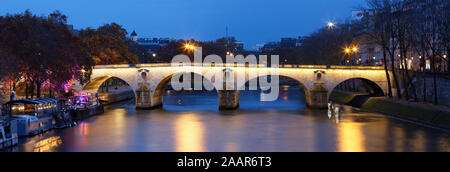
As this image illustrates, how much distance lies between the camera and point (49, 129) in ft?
145

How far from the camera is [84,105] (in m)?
57.3

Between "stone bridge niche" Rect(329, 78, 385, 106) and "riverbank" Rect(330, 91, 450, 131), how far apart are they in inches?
23.8

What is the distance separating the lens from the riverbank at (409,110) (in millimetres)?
46191

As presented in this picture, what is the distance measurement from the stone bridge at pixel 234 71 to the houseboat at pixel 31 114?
68.3ft

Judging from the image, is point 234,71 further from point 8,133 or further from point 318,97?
point 8,133

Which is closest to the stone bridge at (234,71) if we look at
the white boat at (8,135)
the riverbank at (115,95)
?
the riverbank at (115,95)

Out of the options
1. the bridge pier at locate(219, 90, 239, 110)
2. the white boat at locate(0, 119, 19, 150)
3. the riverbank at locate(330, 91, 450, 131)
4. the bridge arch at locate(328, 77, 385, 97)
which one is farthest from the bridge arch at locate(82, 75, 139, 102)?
the bridge arch at locate(328, 77, 385, 97)

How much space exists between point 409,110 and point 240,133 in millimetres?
22943

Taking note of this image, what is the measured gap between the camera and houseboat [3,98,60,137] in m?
39.1

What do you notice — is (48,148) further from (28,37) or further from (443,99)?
(443,99)

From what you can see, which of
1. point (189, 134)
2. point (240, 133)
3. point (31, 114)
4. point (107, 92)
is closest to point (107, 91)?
point (107, 92)

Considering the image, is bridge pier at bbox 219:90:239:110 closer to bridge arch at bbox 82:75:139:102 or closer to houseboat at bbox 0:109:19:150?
bridge arch at bbox 82:75:139:102
